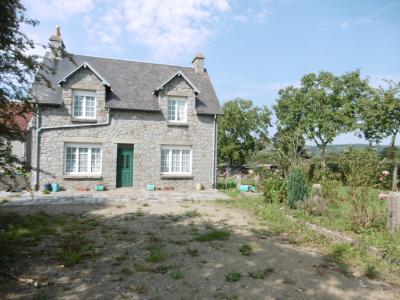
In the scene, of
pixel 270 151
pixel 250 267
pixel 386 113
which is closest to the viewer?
pixel 250 267

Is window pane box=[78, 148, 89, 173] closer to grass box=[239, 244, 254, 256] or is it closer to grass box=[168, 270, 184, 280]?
grass box=[239, 244, 254, 256]

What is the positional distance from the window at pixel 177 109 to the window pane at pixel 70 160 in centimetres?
554

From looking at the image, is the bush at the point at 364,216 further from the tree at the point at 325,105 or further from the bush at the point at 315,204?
the tree at the point at 325,105

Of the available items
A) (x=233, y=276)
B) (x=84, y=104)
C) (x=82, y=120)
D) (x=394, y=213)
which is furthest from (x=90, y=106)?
(x=394, y=213)

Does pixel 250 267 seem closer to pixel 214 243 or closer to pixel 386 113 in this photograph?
pixel 214 243

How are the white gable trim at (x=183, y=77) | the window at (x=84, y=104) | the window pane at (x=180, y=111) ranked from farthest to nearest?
the window pane at (x=180, y=111), the white gable trim at (x=183, y=77), the window at (x=84, y=104)

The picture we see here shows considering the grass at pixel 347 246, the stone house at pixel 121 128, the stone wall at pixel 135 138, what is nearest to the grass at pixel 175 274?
the grass at pixel 347 246

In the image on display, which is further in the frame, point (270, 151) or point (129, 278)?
point (270, 151)

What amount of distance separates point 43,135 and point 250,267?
44.7 ft

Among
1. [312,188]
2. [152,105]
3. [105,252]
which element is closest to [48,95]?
[152,105]

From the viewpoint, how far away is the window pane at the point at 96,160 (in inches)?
653

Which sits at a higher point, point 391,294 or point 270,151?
point 270,151

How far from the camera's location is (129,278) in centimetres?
507

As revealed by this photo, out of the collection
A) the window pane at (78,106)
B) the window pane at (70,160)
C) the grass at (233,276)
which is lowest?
the grass at (233,276)
